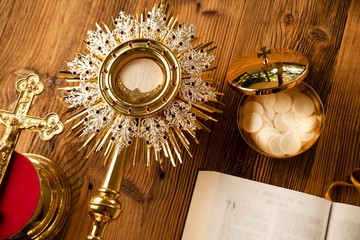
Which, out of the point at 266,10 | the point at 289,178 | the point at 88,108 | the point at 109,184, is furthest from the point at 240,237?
the point at 266,10

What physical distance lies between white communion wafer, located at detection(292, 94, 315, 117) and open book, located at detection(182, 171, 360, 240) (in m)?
0.19

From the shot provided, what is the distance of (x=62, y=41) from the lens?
97cm

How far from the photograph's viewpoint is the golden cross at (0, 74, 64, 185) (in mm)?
719

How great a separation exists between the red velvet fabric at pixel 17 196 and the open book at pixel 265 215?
0.36 m

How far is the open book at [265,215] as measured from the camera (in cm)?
80

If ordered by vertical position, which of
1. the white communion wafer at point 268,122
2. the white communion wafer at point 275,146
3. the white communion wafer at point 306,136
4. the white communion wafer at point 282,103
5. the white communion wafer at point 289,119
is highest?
the white communion wafer at point 282,103

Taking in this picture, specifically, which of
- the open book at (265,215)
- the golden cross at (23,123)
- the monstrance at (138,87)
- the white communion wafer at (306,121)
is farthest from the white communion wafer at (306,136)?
the golden cross at (23,123)

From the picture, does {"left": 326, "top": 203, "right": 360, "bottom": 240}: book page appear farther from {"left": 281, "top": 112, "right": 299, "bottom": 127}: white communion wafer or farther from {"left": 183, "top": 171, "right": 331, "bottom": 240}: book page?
{"left": 281, "top": 112, "right": 299, "bottom": 127}: white communion wafer

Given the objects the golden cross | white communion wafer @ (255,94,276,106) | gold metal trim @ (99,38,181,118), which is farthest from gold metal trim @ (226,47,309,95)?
the golden cross

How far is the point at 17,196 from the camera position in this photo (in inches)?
29.4

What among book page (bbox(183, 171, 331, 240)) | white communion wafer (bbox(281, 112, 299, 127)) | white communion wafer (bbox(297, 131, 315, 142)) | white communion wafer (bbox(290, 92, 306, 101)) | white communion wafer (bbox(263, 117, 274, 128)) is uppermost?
white communion wafer (bbox(290, 92, 306, 101))

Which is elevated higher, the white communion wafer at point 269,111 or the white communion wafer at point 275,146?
the white communion wafer at point 269,111

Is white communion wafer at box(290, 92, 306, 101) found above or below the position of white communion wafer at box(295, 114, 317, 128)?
above

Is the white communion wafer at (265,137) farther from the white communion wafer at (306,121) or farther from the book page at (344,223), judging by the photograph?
the book page at (344,223)
